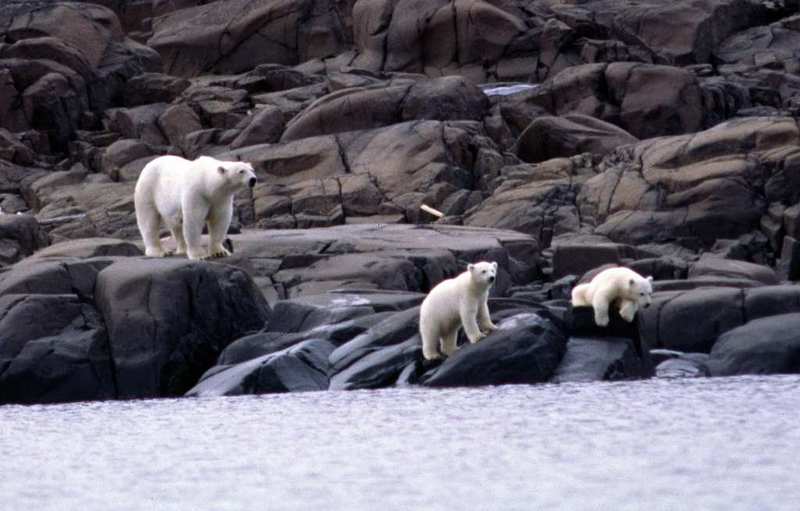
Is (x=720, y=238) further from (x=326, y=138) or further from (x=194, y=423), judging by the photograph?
(x=194, y=423)

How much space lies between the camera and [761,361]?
76.3ft

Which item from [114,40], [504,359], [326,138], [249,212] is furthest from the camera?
[114,40]

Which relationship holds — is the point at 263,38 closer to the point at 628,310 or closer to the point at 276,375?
the point at 276,375

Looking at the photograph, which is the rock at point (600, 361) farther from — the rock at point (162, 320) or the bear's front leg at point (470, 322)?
the rock at point (162, 320)

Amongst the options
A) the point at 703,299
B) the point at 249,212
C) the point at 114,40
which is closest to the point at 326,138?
the point at 249,212

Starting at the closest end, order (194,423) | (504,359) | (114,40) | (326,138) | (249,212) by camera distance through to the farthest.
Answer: (194,423) < (504,359) < (249,212) < (326,138) < (114,40)

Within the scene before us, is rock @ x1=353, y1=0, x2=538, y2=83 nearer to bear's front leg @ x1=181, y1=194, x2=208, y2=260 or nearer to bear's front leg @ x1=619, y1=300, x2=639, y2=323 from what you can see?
bear's front leg @ x1=181, y1=194, x2=208, y2=260

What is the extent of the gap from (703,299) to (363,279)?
633cm

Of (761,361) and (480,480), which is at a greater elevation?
(480,480)

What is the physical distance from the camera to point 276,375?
23.5 meters

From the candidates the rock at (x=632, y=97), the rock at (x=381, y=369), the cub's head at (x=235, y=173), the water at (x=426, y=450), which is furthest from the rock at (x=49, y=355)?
the rock at (x=632, y=97)

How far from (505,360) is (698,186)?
17769mm

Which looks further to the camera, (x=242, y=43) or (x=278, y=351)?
(x=242, y=43)

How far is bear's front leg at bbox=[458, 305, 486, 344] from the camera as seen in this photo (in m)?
22.1
